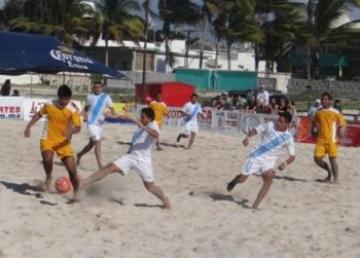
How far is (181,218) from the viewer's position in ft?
30.1

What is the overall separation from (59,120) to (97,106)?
3099mm

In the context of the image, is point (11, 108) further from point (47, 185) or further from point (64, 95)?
point (64, 95)

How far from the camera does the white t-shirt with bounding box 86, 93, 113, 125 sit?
12.6 m

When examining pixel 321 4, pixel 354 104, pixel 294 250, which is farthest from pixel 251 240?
pixel 321 4

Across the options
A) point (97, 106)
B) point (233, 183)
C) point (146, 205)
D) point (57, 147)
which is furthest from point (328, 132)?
point (57, 147)

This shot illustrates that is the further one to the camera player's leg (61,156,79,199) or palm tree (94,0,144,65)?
palm tree (94,0,144,65)

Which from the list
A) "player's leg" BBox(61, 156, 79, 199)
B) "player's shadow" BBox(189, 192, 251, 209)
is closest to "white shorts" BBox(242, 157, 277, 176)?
"player's shadow" BBox(189, 192, 251, 209)

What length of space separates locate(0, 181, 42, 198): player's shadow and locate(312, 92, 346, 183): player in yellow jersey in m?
4.87

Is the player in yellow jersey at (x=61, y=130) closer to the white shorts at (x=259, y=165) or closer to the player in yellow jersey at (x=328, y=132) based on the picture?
the white shorts at (x=259, y=165)

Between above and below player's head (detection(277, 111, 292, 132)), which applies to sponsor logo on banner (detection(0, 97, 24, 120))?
below

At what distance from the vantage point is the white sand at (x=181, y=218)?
7.67 metres

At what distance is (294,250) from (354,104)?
Answer: 39145 millimetres

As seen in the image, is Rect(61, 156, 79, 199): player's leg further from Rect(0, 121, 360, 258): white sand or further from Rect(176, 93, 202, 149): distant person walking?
Rect(176, 93, 202, 149): distant person walking

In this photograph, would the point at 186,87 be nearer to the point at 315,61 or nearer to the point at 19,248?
the point at 315,61
